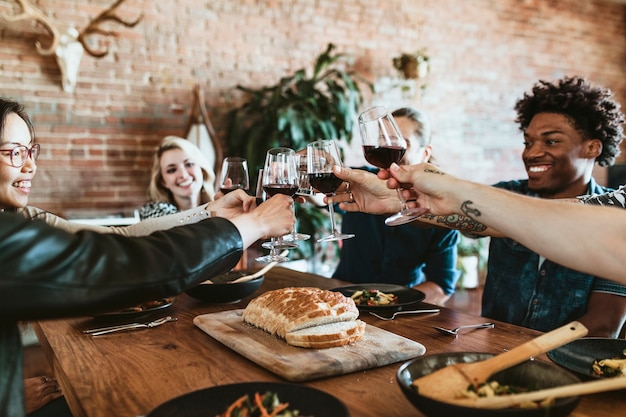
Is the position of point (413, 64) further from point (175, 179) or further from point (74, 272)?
point (74, 272)

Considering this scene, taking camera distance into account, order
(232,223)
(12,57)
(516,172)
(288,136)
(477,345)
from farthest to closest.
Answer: (516,172), (288,136), (12,57), (477,345), (232,223)

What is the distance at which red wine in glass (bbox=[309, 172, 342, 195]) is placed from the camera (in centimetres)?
165

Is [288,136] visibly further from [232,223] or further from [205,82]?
[232,223]

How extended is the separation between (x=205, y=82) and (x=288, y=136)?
0.83 metres

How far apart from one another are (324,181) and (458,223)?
545mm

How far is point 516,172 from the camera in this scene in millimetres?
6258

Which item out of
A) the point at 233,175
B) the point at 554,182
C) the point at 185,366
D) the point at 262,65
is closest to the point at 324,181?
the point at 233,175

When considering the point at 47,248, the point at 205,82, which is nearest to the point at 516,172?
the point at 205,82

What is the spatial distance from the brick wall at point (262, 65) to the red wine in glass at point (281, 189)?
8.89ft

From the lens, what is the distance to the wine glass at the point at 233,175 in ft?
6.34

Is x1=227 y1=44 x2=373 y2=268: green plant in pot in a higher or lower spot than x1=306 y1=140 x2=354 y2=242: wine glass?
higher

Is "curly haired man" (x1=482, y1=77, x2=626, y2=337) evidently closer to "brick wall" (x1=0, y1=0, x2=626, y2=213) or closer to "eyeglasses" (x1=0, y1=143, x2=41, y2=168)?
"eyeglasses" (x1=0, y1=143, x2=41, y2=168)

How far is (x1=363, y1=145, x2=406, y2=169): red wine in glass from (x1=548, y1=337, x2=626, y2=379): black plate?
2.12 feet

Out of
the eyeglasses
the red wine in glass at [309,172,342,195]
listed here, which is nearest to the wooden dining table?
the red wine in glass at [309,172,342,195]
